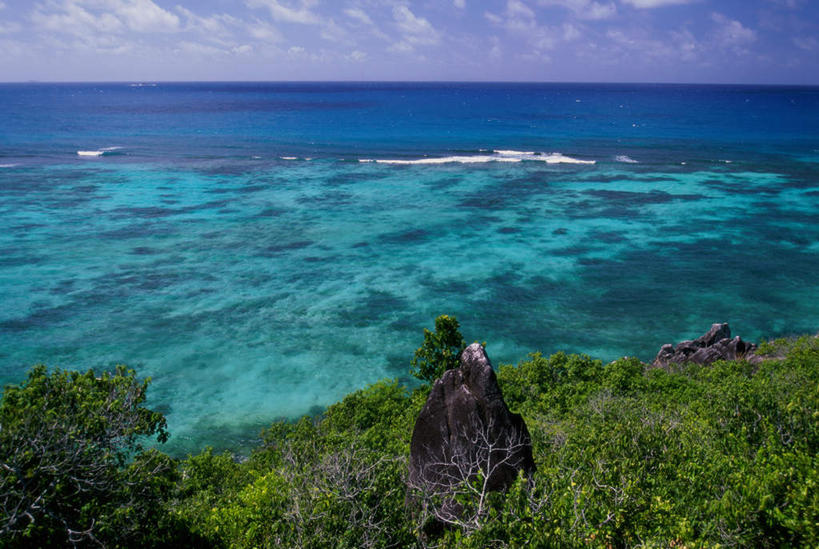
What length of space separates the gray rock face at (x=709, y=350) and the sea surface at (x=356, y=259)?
2.89 m

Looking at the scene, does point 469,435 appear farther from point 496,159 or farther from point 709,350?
point 496,159

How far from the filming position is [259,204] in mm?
65688

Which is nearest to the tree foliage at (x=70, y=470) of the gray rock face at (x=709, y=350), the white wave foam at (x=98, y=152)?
the gray rock face at (x=709, y=350)

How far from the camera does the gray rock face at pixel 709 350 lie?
29.7 m

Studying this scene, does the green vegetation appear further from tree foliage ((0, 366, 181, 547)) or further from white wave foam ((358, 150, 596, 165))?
white wave foam ((358, 150, 596, 165))

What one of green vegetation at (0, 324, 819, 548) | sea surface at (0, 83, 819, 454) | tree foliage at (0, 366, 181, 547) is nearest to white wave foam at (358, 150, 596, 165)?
Result: sea surface at (0, 83, 819, 454)

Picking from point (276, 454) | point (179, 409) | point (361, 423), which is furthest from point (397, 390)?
point (179, 409)

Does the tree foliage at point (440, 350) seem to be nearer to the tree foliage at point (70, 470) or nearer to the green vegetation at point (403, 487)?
the green vegetation at point (403, 487)

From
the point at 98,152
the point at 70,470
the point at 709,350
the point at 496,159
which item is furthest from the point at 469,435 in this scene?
the point at 98,152

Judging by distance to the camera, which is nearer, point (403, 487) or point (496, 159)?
point (403, 487)

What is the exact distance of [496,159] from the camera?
95250 mm

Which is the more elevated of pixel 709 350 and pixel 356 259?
pixel 709 350

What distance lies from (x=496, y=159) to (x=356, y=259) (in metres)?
53.2

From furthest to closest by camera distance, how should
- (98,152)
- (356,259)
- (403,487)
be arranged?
(98,152) → (356,259) → (403,487)
